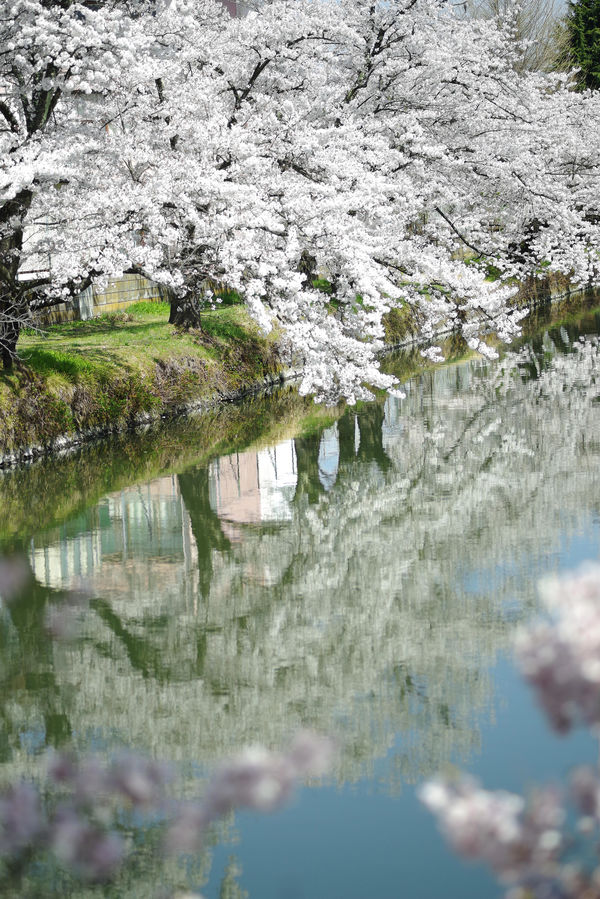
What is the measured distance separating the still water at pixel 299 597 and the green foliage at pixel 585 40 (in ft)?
125

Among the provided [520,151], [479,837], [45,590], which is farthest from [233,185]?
[479,837]

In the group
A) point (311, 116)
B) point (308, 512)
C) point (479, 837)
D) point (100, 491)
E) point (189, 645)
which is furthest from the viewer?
point (311, 116)

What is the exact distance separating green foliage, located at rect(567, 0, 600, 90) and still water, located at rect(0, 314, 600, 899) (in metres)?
38.2

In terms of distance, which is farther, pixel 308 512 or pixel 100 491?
pixel 100 491

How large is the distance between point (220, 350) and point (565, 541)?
10.7 meters

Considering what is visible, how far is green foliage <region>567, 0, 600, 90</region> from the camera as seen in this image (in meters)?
49.0

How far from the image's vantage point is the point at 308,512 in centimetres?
1106

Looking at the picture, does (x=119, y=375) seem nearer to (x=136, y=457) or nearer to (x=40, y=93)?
(x=136, y=457)

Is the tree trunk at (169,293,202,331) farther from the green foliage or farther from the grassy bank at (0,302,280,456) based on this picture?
the green foliage

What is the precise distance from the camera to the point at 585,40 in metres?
50.1

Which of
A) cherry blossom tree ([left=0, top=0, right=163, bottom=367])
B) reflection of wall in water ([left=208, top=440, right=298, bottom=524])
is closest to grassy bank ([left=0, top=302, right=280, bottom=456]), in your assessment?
cherry blossom tree ([left=0, top=0, right=163, bottom=367])

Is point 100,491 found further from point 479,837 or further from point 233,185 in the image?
point 479,837

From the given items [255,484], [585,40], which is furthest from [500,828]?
[585,40]

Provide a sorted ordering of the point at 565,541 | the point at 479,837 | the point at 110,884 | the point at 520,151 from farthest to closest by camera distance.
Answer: the point at 520,151, the point at 565,541, the point at 110,884, the point at 479,837
